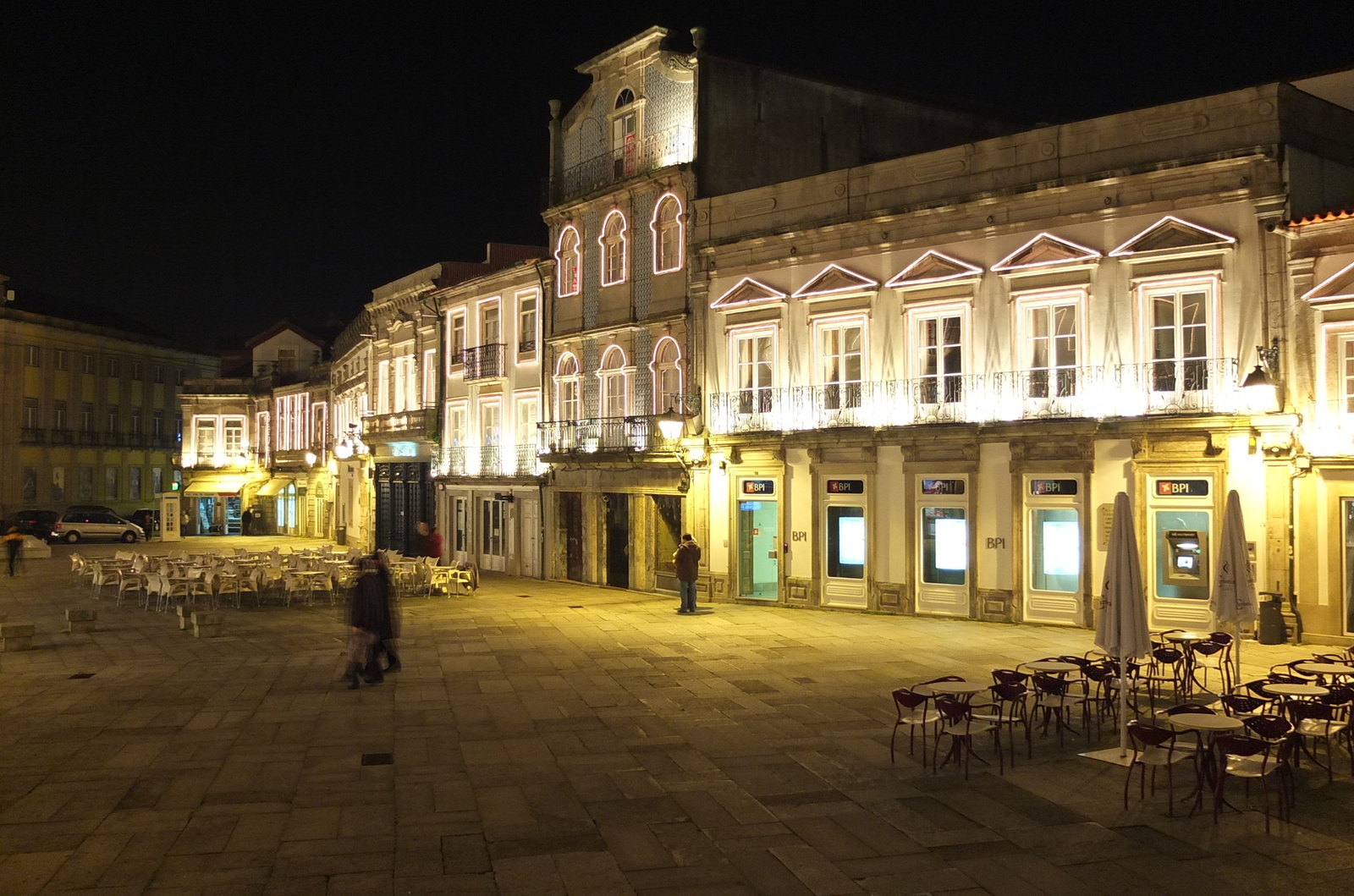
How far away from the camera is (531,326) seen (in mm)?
34594

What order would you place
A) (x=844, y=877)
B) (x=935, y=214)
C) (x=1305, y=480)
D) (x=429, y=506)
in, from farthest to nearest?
(x=429, y=506)
(x=935, y=214)
(x=1305, y=480)
(x=844, y=877)

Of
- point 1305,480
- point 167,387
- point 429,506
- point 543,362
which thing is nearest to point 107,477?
point 167,387

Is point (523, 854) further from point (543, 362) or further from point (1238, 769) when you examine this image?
point (543, 362)

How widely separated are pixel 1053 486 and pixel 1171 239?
489cm

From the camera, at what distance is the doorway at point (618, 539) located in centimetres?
2978

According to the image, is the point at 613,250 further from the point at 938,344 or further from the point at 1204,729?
the point at 1204,729

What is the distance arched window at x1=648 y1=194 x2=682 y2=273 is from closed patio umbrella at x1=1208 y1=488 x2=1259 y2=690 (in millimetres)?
16887

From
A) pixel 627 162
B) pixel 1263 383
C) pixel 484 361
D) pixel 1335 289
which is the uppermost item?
pixel 627 162

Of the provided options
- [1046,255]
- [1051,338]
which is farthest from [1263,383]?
[1046,255]

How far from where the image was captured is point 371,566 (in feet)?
52.1

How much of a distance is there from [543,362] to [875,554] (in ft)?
44.5

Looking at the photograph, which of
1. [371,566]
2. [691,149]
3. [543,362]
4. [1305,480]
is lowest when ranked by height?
[371,566]

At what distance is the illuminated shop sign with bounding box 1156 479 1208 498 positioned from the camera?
773 inches

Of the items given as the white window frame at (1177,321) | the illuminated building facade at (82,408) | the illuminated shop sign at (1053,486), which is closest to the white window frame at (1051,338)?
the white window frame at (1177,321)
